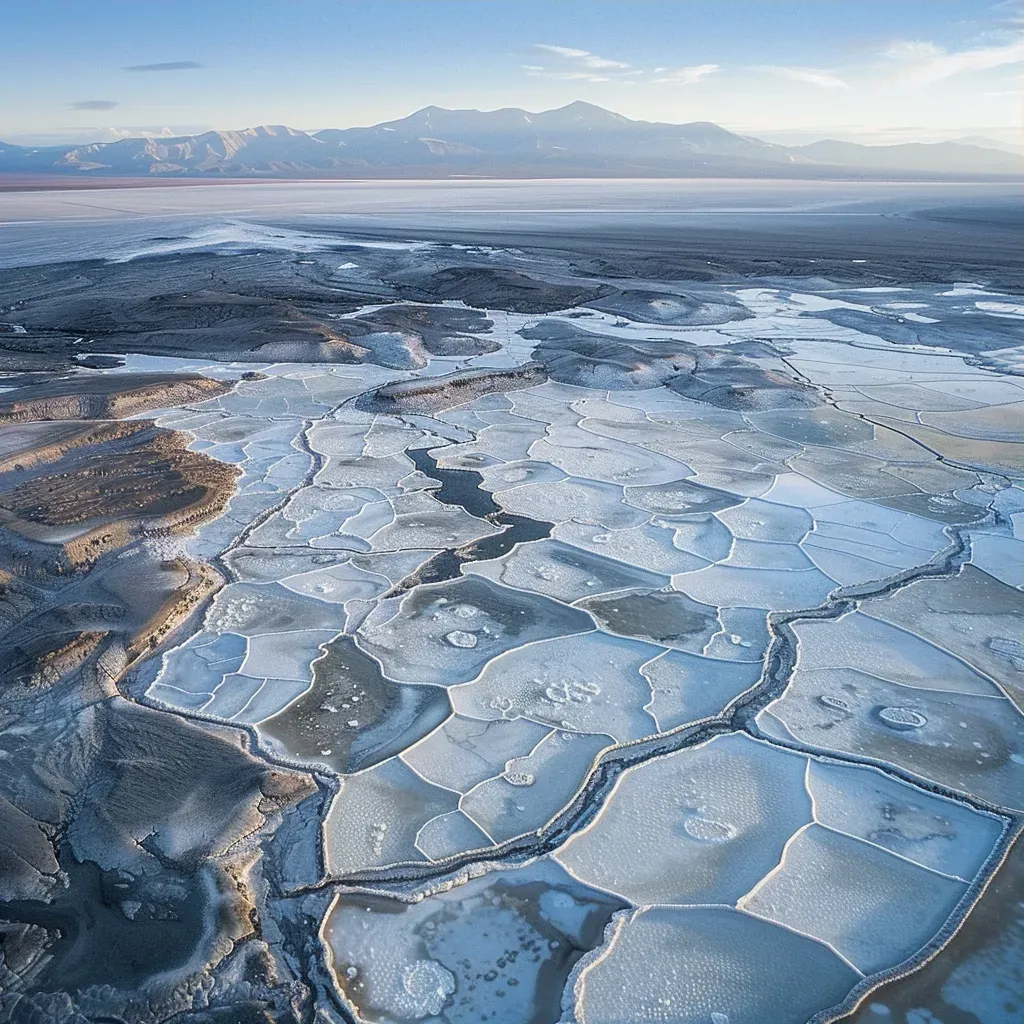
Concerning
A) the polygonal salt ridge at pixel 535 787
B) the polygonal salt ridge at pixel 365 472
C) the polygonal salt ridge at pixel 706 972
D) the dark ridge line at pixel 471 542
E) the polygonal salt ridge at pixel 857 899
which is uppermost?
the polygonal salt ridge at pixel 365 472

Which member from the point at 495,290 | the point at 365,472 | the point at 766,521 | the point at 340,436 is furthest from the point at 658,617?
the point at 495,290

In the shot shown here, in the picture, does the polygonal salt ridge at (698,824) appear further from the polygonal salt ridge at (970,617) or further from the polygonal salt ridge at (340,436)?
the polygonal salt ridge at (340,436)

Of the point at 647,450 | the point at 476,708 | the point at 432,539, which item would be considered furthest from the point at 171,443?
the point at 476,708

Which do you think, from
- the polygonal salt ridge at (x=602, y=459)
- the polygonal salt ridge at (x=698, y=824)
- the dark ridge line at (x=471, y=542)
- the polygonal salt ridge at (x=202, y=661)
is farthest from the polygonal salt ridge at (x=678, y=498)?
the polygonal salt ridge at (x=202, y=661)

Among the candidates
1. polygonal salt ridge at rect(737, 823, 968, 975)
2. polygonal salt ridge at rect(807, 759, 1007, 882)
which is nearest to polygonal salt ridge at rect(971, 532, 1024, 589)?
polygonal salt ridge at rect(807, 759, 1007, 882)

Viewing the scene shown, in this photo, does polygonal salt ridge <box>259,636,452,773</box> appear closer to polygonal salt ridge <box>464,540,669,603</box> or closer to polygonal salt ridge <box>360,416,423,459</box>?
polygonal salt ridge <box>464,540,669,603</box>

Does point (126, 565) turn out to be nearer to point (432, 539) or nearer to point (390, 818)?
point (432, 539)
